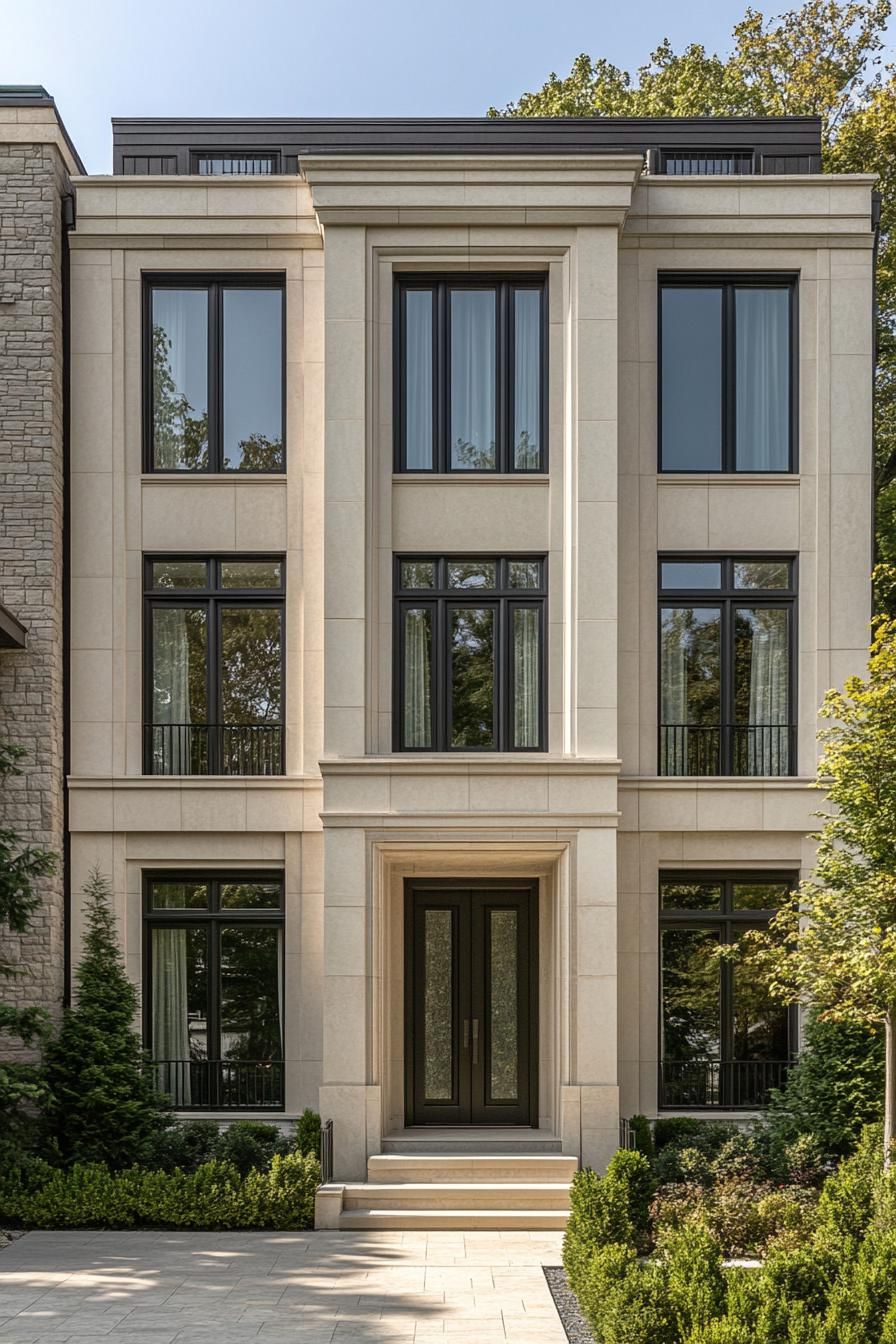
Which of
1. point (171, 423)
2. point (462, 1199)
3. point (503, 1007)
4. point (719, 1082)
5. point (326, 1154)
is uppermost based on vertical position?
point (171, 423)

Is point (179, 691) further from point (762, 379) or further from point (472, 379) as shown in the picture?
point (762, 379)

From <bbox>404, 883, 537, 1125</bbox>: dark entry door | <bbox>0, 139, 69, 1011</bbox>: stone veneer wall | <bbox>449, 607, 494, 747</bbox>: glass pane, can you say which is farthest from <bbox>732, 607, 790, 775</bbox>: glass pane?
<bbox>0, 139, 69, 1011</bbox>: stone veneer wall

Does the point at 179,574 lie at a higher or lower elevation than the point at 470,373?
lower

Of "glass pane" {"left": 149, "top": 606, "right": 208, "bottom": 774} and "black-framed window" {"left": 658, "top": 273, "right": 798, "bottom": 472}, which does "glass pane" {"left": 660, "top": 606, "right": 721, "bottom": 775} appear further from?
"glass pane" {"left": 149, "top": 606, "right": 208, "bottom": 774}

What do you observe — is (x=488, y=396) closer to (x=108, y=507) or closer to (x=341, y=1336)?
(x=108, y=507)

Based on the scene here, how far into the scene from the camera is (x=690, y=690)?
16.1m

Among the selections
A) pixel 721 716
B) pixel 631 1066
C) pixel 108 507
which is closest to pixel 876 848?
pixel 721 716

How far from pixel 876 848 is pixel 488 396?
23.4ft

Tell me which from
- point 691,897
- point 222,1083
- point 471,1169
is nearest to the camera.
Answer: point 471,1169

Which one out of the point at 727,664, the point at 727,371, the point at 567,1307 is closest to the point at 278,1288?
the point at 567,1307

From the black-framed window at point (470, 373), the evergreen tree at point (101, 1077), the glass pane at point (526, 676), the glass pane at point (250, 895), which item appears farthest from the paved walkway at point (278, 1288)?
the black-framed window at point (470, 373)

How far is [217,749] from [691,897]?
616cm

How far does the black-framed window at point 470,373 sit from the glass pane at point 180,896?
5.77 m

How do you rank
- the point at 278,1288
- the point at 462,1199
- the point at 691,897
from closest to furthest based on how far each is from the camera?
the point at 278,1288
the point at 462,1199
the point at 691,897
